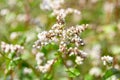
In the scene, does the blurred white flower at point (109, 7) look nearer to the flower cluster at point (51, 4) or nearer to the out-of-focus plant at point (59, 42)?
the out-of-focus plant at point (59, 42)

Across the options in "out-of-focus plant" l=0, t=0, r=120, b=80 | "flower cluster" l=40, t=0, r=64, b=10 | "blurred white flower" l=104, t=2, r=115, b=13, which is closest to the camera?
"out-of-focus plant" l=0, t=0, r=120, b=80

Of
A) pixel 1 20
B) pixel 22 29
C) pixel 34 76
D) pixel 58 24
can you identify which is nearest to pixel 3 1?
pixel 1 20

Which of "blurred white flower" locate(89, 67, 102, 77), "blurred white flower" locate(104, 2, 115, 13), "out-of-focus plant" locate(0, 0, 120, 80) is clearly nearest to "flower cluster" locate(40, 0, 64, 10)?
"out-of-focus plant" locate(0, 0, 120, 80)

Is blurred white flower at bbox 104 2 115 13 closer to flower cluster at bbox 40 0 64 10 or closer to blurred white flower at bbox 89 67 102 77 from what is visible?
blurred white flower at bbox 89 67 102 77

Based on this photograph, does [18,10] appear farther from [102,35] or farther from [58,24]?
[58,24]

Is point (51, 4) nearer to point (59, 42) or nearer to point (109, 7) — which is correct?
point (59, 42)

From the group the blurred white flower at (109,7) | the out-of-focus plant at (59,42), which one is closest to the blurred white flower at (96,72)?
the out-of-focus plant at (59,42)

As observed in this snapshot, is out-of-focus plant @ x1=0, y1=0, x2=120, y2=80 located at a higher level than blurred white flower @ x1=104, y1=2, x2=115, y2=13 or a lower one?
lower

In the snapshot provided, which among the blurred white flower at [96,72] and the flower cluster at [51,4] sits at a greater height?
the flower cluster at [51,4]

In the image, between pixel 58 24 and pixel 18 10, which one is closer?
pixel 58 24

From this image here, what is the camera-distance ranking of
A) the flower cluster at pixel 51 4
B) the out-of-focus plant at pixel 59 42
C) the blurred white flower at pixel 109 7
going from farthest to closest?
the blurred white flower at pixel 109 7, the flower cluster at pixel 51 4, the out-of-focus plant at pixel 59 42

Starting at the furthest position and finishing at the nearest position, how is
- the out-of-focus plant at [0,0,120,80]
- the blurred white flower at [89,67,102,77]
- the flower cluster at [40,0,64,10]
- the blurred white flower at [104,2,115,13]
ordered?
the blurred white flower at [104,2,115,13] < the blurred white flower at [89,67,102,77] < the flower cluster at [40,0,64,10] < the out-of-focus plant at [0,0,120,80]
